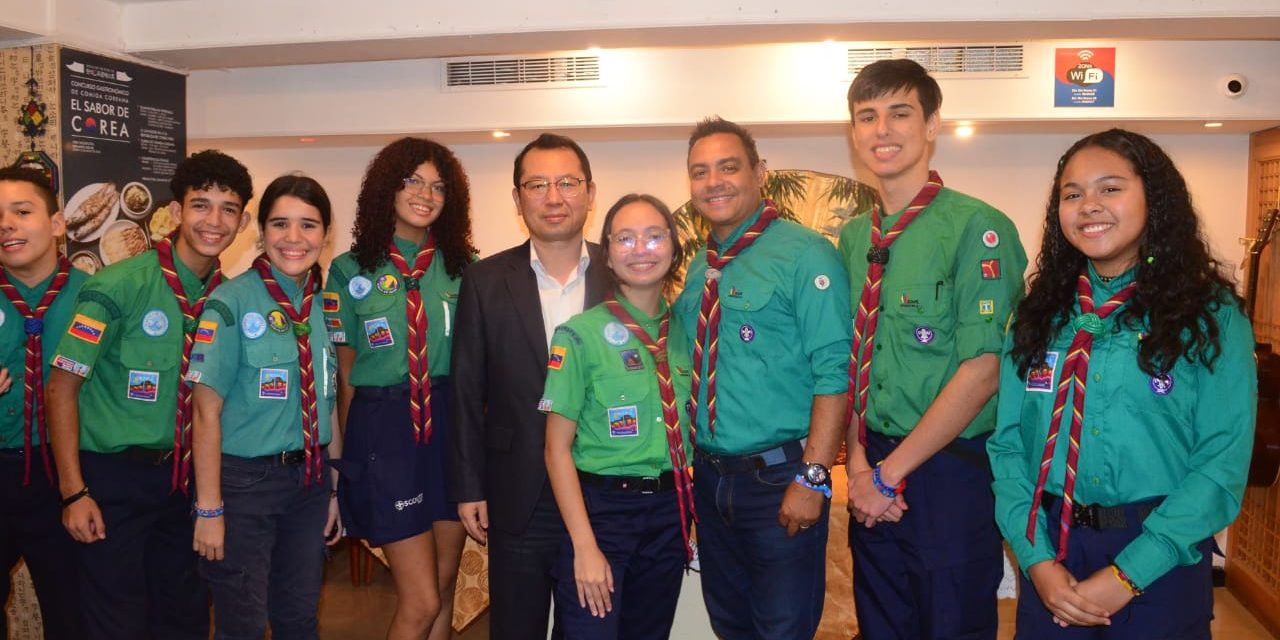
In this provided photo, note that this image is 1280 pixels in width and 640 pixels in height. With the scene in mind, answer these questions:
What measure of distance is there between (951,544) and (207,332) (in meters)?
2.16

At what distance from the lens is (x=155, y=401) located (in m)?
2.98

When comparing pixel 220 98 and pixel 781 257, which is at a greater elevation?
pixel 220 98

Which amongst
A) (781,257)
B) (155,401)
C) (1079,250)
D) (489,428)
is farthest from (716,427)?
A: (155,401)

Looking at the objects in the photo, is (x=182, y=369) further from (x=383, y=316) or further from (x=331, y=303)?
(x=383, y=316)

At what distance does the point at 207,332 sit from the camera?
106 inches

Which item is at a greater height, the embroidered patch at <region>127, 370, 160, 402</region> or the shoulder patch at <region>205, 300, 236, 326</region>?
the shoulder patch at <region>205, 300, 236, 326</region>

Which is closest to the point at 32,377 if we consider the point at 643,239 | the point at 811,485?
the point at 643,239

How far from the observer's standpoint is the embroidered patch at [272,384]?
278cm

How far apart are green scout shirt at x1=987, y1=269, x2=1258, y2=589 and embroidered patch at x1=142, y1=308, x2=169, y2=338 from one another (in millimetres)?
2562

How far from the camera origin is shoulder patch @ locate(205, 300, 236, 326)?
2.74 metres

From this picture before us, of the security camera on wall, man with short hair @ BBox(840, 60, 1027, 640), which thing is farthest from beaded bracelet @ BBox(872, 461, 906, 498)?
the security camera on wall

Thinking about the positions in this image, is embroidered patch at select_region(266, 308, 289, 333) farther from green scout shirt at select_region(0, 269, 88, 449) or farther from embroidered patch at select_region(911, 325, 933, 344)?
embroidered patch at select_region(911, 325, 933, 344)

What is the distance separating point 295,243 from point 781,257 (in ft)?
4.81

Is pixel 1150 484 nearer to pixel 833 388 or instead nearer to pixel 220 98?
pixel 833 388
